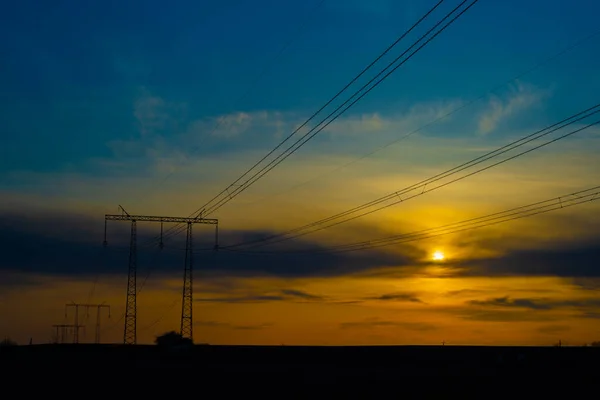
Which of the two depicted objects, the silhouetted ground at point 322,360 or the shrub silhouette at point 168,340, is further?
the shrub silhouette at point 168,340

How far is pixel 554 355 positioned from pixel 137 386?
76.3 metres

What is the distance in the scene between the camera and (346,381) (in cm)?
7506

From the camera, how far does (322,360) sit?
120 metres

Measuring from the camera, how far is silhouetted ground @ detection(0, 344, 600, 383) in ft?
295

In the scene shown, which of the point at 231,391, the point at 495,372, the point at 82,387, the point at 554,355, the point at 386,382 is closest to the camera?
the point at 231,391

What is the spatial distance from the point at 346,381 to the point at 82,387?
2448 cm

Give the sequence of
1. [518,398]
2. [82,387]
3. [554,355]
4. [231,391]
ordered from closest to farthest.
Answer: [518,398] < [231,391] < [82,387] < [554,355]

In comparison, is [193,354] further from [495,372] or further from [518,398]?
[518,398]

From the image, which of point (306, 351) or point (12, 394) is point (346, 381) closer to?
point (12, 394)

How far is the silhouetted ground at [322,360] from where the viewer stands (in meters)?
89.8

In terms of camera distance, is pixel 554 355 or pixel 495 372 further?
pixel 554 355

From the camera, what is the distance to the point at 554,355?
396ft

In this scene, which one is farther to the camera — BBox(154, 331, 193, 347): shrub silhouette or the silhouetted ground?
BBox(154, 331, 193, 347): shrub silhouette

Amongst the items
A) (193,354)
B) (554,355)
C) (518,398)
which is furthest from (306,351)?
(518,398)
